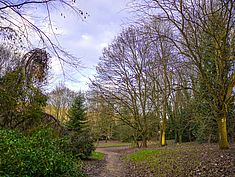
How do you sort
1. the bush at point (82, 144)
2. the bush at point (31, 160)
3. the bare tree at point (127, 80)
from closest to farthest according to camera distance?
1. the bush at point (31, 160)
2. the bush at point (82, 144)
3. the bare tree at point (127, 80)

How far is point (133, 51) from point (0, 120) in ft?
43.3

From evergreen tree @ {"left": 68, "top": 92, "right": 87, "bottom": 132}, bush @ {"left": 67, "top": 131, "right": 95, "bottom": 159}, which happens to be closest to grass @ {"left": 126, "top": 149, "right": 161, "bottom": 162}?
bush @ {"left": 67, "top": 131, "right": 95, "bottom": 159}

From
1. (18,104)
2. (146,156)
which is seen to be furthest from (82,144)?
(18,104)

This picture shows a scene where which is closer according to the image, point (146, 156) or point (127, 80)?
point (146, 156)

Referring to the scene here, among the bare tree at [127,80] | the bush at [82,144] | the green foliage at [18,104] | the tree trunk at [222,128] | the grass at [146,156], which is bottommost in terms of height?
the grass at [146,156]

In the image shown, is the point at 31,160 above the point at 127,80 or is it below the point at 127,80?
below

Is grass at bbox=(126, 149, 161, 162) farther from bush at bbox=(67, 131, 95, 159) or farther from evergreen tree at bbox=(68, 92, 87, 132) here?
evergreen tree at bbox=(68, 92, 87, 132)

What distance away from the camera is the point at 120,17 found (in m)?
8.17

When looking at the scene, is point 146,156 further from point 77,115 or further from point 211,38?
point 77,115

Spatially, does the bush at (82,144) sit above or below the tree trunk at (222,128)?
below

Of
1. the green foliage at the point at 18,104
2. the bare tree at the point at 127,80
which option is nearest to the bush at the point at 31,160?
the green foliage at the point at 18,104

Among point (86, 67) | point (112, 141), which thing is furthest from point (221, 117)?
point (112, 141)

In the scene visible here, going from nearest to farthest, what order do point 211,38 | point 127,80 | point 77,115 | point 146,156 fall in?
1. point 211,38
2. point 146,156
3. point 127,80
4. point 77,115

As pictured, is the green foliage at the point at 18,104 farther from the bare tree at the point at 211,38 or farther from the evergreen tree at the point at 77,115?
the evergreen tree at the point at 77,115
